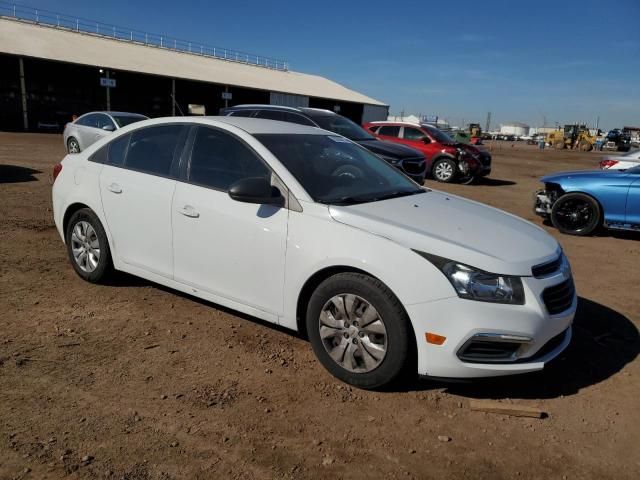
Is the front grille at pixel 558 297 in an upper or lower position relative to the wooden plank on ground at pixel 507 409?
upper

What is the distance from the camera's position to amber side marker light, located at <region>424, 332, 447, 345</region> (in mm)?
2963

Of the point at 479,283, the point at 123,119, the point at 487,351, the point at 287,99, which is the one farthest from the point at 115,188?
the point at 287,99

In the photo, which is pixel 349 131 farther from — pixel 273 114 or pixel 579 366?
pixel 579 366

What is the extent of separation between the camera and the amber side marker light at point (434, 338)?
296cm

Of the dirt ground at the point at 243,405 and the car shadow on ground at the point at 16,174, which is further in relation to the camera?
the car shadow on ground at the point at 16,174

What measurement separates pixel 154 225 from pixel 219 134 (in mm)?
893

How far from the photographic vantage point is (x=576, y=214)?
27.7ft

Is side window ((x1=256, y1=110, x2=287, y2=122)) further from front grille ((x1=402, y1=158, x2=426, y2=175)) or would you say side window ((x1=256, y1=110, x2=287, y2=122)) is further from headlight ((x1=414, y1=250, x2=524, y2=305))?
headlight ((x1=414, y1=250, x2=524, y2=305))

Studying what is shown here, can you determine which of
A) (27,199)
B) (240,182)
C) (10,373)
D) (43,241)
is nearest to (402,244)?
(240,182)

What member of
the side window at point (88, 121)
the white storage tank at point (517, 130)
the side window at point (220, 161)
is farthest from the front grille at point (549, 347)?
the white storage tank at point (517, 130)

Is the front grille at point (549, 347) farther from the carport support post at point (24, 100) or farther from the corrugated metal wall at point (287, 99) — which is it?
the corrugated metal wall at point (287, 99)

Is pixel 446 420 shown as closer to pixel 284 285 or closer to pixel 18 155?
pixel 284 285

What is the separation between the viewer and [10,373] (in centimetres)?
324

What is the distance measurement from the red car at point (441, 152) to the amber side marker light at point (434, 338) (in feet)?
41.7
